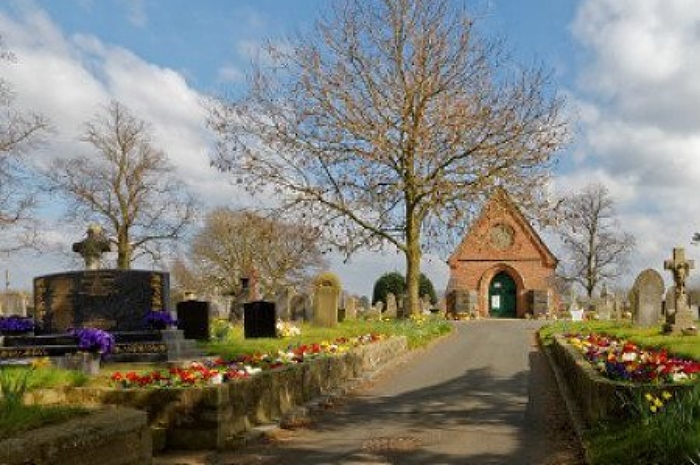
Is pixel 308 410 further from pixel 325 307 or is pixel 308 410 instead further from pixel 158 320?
pixel 325 307

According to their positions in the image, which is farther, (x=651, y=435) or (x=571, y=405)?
(x=571, y=405)

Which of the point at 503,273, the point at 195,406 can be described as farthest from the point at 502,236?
the point at 195,406

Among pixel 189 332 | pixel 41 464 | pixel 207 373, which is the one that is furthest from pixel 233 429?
pixel 189 332

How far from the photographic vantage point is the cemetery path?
26.2 ft

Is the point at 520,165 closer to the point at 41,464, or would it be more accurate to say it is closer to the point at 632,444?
the point at 632,444

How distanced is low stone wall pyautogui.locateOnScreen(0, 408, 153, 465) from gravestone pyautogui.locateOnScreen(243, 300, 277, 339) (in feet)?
42.4

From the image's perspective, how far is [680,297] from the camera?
2142 centimetres

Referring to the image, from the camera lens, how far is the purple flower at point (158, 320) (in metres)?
13.9

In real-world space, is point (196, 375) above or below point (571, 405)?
above

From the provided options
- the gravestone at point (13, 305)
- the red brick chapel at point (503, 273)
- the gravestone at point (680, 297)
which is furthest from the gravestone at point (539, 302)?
the gravestone at point (13, 305)

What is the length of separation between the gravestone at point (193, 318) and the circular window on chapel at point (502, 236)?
31030 millimetres

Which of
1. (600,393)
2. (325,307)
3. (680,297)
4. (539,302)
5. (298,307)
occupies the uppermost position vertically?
(680,297)

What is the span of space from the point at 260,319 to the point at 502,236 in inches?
1194

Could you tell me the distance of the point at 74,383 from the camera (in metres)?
8.25
